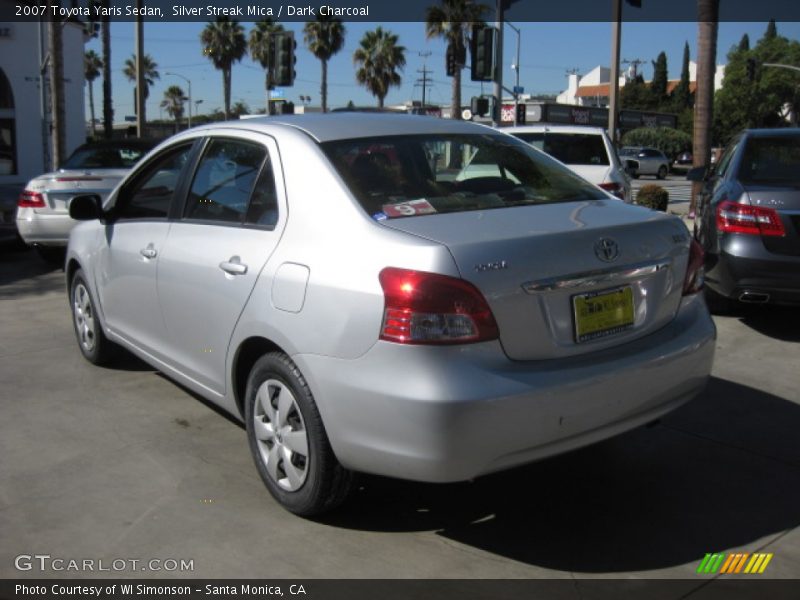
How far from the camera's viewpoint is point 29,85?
27.9 m

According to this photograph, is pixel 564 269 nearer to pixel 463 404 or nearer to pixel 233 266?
pixel 463 404

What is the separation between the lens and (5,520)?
3.45m

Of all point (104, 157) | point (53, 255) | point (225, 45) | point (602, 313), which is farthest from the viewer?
point (225, 45)

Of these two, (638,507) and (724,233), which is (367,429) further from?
(724,233)

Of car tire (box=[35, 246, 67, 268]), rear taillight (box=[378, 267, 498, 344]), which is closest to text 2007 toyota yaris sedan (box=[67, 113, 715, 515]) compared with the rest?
rear taillight (box=[378, 267, 498, 344])

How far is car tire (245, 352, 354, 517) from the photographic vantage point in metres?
3.18

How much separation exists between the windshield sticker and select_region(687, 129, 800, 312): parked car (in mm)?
3571

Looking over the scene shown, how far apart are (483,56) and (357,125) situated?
1225 cm

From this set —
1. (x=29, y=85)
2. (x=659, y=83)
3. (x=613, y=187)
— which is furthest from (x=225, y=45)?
(x=659, y=83)

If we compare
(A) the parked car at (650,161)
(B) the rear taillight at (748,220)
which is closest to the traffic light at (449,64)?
(B) the rear taillight at (748,220)

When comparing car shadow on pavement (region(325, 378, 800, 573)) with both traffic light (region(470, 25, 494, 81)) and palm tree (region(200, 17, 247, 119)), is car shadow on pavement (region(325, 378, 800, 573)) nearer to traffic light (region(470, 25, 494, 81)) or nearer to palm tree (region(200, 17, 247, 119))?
traffic light (region(470, 25, 494, 81))
